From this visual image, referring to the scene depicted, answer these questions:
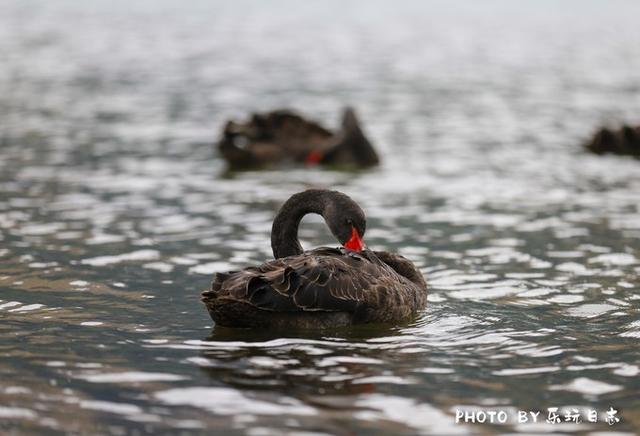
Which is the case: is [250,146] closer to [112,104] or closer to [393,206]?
[393,206]

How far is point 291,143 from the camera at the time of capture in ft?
59.6

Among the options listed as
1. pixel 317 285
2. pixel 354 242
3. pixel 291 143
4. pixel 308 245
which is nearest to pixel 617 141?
pixel 291 143

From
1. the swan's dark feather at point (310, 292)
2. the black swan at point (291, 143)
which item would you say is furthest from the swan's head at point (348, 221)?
the black swan at point (291, 143)

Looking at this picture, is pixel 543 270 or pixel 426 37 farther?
pixel 426 37

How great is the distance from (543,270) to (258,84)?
17.7m

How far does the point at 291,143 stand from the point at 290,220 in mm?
8626

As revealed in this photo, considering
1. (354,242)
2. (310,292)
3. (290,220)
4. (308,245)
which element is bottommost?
(308,245)

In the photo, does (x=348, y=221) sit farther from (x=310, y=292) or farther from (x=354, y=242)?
(x=310, y=292)

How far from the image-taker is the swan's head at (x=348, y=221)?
30.2 feet

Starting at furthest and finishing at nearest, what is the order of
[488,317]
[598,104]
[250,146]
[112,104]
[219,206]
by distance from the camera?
[598,104] < [112,104] < [250,146] < [219,206] < [488,317]

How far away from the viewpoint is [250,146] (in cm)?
1783

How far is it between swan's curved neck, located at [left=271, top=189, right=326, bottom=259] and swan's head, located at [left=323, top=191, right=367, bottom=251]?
264mm

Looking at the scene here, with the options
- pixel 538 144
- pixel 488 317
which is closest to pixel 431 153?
pixel 538 144

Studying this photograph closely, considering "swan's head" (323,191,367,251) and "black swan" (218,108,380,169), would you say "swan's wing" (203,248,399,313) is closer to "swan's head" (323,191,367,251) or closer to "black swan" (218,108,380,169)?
"swan's head" (323,191,367,251)
